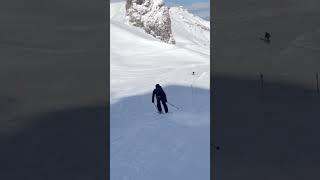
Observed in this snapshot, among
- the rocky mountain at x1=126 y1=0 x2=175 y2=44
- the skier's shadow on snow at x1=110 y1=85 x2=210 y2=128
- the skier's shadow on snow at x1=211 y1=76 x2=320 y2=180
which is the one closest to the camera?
the skier's shadow on snow at x1=211 y1=76 x2=320 y2=180

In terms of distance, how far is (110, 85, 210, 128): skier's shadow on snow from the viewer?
42.7 feet

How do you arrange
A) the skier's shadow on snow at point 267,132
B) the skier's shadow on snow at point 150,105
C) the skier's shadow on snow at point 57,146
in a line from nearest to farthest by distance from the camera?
the skier's shadow on snow at point 57,146, the skier's shadow on snow at point 267,132, the skier's shadow on snow at point 150,105

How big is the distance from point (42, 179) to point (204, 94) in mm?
14671

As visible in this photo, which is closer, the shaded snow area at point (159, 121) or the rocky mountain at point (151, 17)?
the shaded snow area at point (159, 121)

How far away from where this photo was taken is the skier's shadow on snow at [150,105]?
13.0m

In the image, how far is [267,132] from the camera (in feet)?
9.73

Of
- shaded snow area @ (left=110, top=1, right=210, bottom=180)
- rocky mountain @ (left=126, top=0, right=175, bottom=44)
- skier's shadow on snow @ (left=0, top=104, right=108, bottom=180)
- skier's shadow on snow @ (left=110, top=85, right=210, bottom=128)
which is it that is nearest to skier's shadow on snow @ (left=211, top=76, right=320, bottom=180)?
skier's shadow on snow @ (left=0, top=104, right=108, bottom=180)

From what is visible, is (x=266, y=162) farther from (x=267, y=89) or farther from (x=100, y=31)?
(x=100, y=31)

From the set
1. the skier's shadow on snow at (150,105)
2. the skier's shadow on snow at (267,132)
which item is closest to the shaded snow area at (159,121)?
the skier's shadow on snow at (150,105)

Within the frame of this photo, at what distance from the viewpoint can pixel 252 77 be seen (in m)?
2.88

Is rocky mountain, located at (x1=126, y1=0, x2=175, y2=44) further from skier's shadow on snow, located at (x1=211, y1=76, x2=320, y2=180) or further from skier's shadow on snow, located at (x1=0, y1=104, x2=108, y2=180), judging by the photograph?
skier's shadow on snow, located at (x1=0, y1=104, x2=108, y2=180)

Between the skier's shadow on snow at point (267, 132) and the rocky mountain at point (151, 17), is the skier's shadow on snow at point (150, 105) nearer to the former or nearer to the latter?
the skier's shadow on snow at point (267, 132)

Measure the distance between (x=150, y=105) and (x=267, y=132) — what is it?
464 inches

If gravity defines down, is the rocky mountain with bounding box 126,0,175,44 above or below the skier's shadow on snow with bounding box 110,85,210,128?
above
